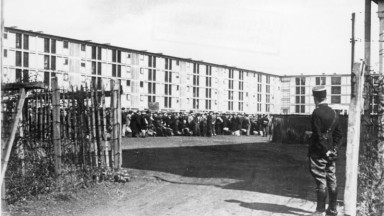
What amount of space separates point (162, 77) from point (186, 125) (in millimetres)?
18697

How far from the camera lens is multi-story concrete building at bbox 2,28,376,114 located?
1374 inches

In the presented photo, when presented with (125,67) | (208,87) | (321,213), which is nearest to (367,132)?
(321,213)

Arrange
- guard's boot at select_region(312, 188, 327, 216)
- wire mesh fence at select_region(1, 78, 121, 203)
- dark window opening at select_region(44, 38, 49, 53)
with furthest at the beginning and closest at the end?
dark window opening at select_region(44, 38, 49, 53) < wire mesh fence at select_region(1, 78, 121, 203) < guard's boot at select_region(312, 188, 327, 216)

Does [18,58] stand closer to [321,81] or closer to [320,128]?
[320,128]

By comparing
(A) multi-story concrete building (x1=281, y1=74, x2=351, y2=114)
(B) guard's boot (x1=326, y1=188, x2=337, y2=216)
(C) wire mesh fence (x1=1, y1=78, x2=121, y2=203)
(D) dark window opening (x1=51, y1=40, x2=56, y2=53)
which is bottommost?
(B) guard's boot (x1=326, y1=188, x2=337, y2=216)

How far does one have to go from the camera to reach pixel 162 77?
46.5 m

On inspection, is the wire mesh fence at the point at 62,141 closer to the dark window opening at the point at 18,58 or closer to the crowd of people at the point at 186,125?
the crowd of people at the point at 186,125

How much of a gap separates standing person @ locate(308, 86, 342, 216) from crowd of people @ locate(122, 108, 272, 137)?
1985 cm

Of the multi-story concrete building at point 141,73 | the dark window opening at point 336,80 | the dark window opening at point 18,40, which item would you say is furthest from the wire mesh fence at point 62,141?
the dark window opening at point 336,80

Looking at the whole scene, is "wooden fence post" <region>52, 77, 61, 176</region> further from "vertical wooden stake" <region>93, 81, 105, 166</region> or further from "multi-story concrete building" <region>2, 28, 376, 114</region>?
"multi-story concrete building" <region>2, 28, 376, 114</region>

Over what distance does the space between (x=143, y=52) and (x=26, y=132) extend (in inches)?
1448

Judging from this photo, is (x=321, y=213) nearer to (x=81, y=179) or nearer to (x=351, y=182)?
(x=351, y=182)

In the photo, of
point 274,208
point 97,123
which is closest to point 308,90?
point 97,123

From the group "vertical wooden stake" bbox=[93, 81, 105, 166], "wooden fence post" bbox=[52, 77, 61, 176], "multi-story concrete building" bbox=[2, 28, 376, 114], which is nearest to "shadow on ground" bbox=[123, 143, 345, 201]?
"vertical wooden stake" bbox=[93, 81, 105, 166]
